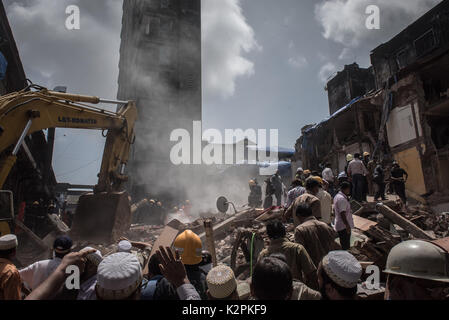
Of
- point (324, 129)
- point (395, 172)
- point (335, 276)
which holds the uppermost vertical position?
point (324, 129)

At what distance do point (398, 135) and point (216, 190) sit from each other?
52.3ft

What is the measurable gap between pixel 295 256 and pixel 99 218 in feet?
18.8

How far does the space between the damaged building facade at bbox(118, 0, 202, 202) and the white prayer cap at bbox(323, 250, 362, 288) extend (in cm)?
2092

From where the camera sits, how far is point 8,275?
7.50 ft

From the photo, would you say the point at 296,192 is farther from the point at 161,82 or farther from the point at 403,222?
the point at 161,82

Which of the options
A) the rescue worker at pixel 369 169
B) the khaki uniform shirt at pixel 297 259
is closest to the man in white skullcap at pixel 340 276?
the khaki uniform shirt at pixel 297 259

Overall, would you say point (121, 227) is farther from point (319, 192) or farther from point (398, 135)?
point (398, 135)

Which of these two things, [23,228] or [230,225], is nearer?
[23,228]

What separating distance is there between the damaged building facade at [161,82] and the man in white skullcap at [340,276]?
20.9m

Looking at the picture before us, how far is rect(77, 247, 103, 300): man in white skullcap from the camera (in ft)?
6.57

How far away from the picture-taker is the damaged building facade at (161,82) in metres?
22.7

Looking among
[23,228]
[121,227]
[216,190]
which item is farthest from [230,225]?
[216,190]

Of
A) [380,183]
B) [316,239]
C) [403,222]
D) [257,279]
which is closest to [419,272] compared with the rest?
[257,279]

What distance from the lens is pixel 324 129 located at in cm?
1748
